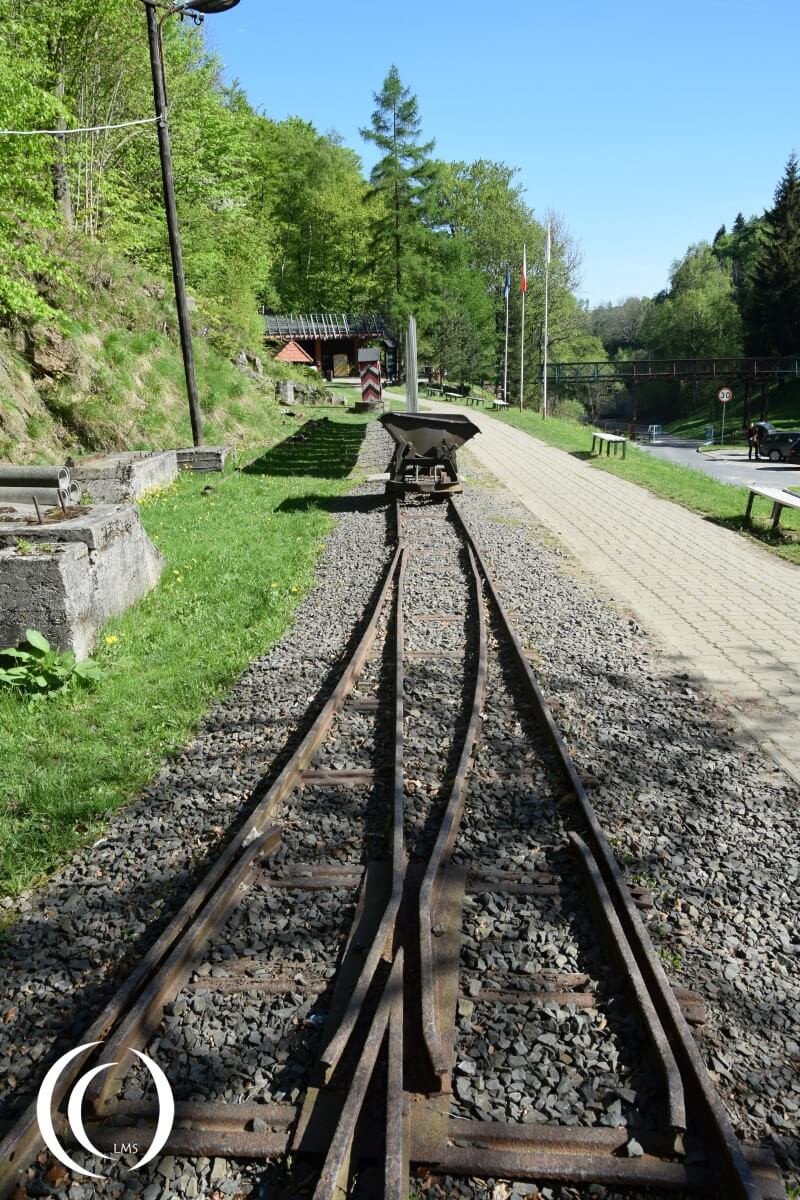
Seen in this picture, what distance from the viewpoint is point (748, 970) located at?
3.46m

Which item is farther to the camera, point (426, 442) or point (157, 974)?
point (426, 442)

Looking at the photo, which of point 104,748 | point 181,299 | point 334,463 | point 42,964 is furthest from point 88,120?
point 42,964

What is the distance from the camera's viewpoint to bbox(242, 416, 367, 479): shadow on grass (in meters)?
19.9

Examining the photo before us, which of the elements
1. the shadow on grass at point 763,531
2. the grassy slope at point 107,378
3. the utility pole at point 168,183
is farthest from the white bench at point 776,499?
the grassy slope at point 107,378

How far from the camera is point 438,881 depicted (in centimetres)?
401

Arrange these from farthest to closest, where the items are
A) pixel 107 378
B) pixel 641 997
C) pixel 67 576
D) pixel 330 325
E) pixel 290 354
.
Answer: pixel 330 325, pixel 290 354, pixel 107 378, pixel 67 576, pixel 641 997

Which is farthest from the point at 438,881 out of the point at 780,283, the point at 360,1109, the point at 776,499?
the point at 780,283

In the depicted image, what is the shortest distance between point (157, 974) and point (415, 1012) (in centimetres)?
101

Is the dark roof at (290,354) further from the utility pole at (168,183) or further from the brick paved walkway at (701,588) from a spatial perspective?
the brick paved walkway at (701,588)

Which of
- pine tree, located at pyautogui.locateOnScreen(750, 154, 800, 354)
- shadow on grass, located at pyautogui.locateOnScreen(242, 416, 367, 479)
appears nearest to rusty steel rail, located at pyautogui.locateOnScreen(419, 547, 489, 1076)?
shadow on grass, located at pyautogui.locateOnScreen(242, 416, 367, 479)

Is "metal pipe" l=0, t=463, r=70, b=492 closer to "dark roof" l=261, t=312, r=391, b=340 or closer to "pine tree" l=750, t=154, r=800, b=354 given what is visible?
"dark roof" l=261, t=312, r=391, b=340

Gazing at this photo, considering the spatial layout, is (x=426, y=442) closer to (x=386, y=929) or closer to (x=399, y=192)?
(x=386, y=929)

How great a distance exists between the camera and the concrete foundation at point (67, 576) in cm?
690

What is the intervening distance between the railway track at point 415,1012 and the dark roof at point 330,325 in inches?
2292
